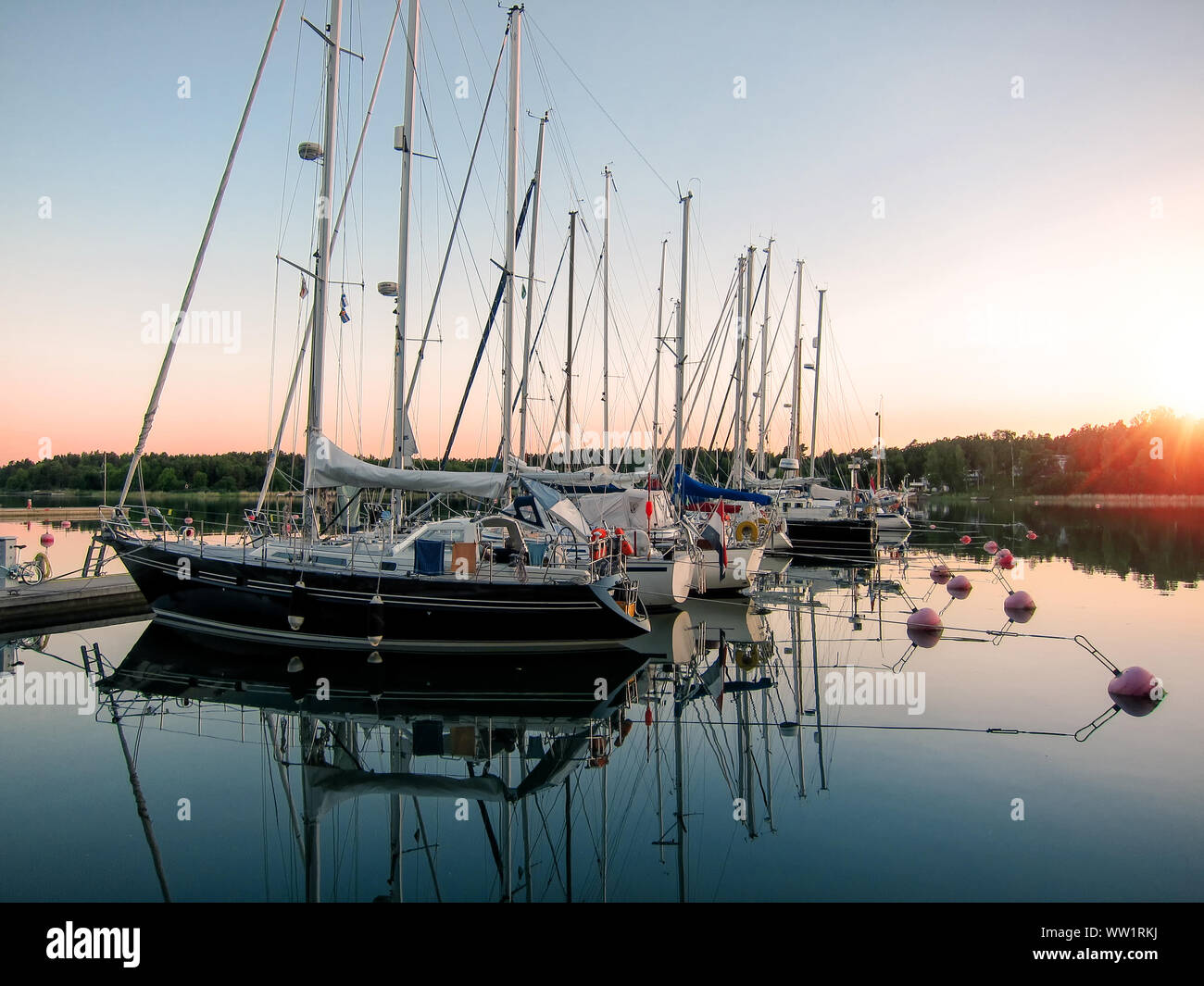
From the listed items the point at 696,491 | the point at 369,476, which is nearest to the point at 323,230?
the point at 369,476

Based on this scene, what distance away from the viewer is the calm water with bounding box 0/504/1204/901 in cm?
701

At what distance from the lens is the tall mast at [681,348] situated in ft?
83.6

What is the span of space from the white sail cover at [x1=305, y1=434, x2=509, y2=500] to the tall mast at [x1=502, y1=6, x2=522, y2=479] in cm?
165

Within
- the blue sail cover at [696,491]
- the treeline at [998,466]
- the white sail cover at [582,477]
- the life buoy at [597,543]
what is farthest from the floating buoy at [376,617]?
the treeline at [998,466]

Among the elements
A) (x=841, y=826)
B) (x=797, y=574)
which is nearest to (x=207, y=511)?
(x=797, y=574)

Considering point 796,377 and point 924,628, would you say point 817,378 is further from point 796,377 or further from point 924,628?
point 924,628

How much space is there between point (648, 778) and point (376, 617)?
7.73 m

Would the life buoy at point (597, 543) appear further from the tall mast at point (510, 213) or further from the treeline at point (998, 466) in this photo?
the treeline at point (998, 466)

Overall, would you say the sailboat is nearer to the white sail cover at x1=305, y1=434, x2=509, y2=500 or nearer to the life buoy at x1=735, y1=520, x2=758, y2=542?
the white sail cover at x1=305, y1=434, x2=509, y2=500

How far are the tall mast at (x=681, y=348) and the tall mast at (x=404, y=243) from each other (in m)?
10.3

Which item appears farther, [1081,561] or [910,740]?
[1081,561]
